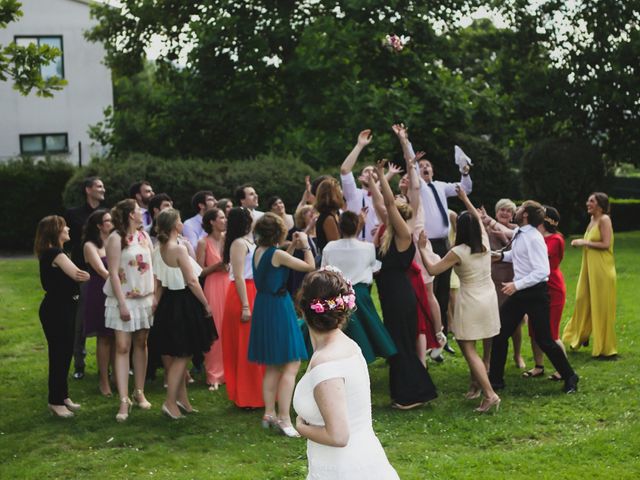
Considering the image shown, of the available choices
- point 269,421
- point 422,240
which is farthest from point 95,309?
point 422,240

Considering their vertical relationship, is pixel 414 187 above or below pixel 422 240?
above

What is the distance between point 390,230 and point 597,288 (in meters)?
4.29

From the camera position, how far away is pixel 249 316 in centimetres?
977

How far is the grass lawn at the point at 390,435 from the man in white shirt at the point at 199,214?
2007mm

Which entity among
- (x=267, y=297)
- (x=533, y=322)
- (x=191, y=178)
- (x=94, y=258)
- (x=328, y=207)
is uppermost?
(x=191, y=178)

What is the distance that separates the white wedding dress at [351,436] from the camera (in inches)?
180


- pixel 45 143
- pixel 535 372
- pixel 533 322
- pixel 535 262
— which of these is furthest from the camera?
pixel 45 143

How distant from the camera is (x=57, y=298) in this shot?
9.48m

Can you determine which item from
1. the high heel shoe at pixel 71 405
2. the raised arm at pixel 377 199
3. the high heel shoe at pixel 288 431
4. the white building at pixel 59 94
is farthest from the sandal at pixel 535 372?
the white building at pixel 59 94

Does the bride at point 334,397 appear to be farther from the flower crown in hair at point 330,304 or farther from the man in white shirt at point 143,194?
the man in white shirt at point 143,194

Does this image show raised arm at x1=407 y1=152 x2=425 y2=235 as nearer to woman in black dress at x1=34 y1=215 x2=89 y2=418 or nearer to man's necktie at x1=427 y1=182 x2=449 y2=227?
man's necktie at x1=427 y1=182 x2=449 y2=227

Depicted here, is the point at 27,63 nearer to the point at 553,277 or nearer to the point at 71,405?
the point at 71,405

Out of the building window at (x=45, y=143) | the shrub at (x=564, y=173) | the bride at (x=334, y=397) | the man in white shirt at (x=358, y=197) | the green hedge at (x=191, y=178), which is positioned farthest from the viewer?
the building window at (x=45, y=143)

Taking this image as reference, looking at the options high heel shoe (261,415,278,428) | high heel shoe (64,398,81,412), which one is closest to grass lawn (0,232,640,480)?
high heel shoe (261,415,278,428)
